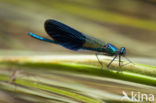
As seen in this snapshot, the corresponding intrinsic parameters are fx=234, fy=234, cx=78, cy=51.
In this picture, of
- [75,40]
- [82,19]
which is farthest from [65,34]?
[82,19]

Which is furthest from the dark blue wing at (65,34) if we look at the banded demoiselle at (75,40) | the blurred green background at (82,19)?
the blurred green background at (82,19)

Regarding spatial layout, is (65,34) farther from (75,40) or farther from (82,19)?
(82,19)

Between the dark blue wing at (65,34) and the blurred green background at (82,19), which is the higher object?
the blurred green background at (82,19)

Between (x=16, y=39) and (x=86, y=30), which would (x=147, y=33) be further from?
(x=16, y=39)

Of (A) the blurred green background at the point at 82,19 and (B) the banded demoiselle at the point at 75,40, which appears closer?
(B) the banded demoiselle at the point at 75,40

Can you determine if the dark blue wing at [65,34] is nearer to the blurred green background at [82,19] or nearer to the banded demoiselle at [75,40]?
the banded demoiselle at [75,40]

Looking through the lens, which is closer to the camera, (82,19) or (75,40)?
(75,40)
